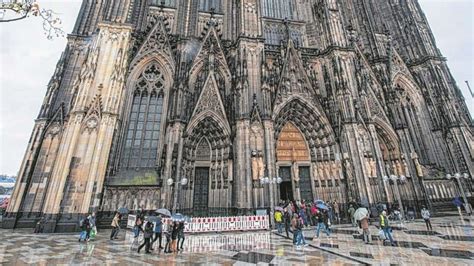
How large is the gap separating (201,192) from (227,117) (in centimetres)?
557

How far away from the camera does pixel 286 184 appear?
17453 mm

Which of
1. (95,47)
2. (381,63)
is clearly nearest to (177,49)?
(95,47)

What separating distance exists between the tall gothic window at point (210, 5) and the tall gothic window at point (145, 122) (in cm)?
842

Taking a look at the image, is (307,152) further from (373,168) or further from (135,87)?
(135,87)

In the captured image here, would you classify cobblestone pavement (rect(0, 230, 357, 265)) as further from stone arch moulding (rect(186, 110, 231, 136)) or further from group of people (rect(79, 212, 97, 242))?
stone arch moulding (rect(186, 110, 231, 136))

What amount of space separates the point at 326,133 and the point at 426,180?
8.46 m

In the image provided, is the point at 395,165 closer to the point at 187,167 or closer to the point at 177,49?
the point at 187,167

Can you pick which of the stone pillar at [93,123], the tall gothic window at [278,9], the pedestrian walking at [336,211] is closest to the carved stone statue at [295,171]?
the pedestrian walking at [336,211]

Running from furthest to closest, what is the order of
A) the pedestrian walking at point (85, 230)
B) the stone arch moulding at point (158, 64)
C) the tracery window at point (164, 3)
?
the tracery window at point (164, 3)
the stone arch moulding at point (158, 64)
the pedestrian walking at point (85, 230)

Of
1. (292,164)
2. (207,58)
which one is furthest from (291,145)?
(207,58)

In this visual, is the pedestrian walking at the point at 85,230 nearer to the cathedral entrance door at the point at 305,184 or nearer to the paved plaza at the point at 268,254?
the paved plaza at the point at 268,254

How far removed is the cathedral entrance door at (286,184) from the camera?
17.2 meters

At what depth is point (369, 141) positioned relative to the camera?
1655 centimetres

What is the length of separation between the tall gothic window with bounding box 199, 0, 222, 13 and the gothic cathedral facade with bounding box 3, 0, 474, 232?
0.17 metres
